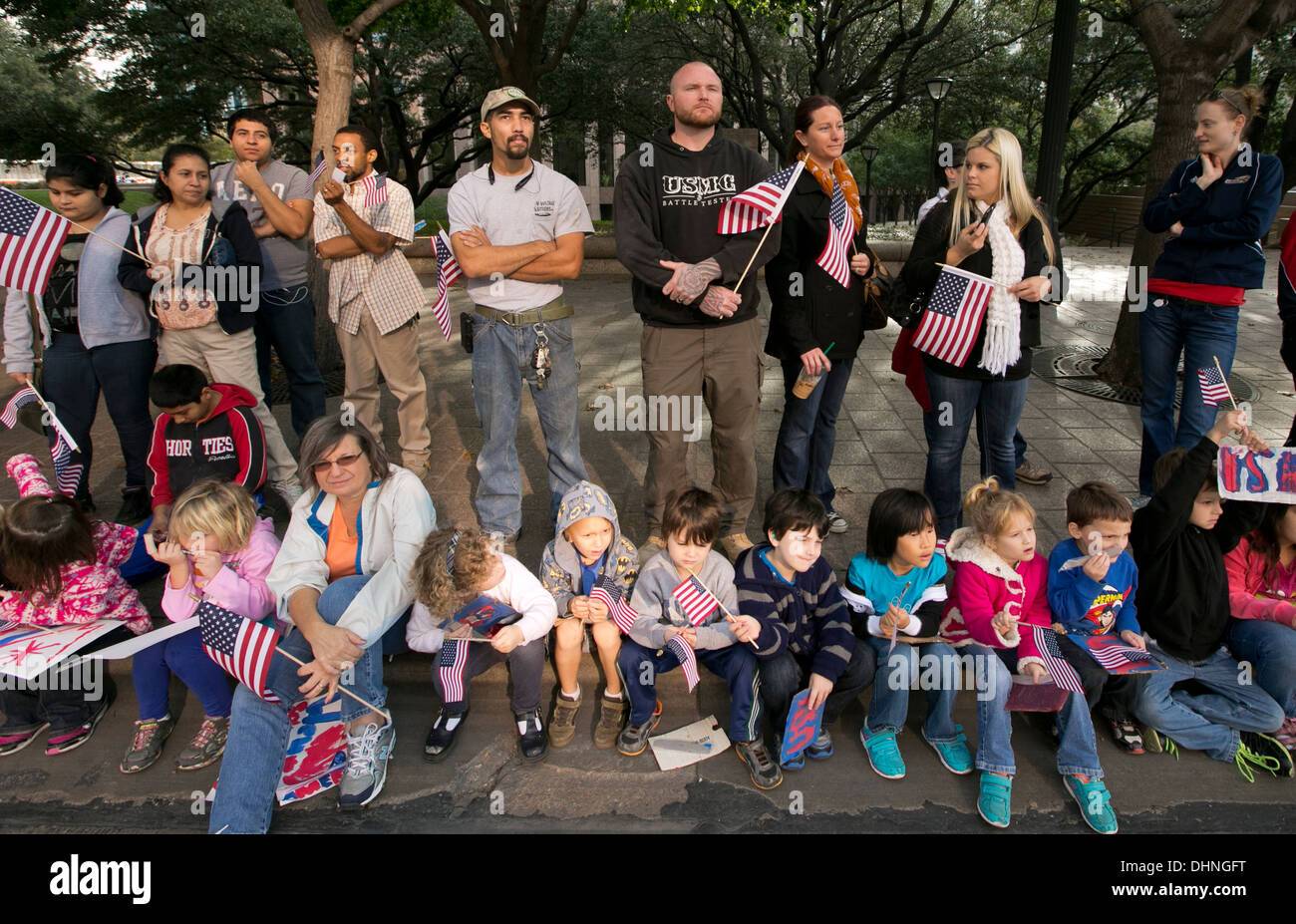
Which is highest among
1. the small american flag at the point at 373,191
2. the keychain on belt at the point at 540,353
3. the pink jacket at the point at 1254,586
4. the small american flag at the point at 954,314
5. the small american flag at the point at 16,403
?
the small american flag at the point at 373,191

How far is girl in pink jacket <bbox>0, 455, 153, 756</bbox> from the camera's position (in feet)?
10.2

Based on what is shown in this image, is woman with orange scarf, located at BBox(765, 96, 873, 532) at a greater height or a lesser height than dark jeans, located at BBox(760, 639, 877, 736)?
greater

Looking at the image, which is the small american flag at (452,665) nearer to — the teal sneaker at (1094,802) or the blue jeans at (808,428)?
the blue jeans at (808,428)

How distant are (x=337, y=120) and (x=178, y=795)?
207 inches

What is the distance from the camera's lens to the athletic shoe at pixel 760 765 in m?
2.96

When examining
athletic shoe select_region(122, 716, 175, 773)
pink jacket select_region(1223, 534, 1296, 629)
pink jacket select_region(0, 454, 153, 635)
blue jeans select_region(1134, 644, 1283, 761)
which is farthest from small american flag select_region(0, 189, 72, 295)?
pink jacket select_region(1223, 534, 1296, 629)

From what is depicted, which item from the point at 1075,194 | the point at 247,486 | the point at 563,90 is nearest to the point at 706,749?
the point at 247,486

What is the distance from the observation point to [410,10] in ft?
46.8

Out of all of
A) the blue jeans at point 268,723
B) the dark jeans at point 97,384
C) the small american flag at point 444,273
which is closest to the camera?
the blue jeans at point 268,723

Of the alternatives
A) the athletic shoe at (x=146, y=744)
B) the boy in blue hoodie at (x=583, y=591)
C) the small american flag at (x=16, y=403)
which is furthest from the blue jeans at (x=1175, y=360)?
the small american flag at (x=16, y=403)

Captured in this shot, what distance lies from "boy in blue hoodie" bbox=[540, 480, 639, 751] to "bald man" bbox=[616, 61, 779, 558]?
823 millimetres

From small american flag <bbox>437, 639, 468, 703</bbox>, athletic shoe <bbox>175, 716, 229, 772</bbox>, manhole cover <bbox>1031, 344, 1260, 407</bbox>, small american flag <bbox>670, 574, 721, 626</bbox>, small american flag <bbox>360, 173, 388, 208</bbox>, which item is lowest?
athletic shoe <bbox>175, 716, 229, 772</bbox>

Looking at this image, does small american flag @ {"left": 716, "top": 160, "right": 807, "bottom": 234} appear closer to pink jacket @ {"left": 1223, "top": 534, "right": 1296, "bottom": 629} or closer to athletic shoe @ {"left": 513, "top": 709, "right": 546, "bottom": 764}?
athletic shoe @ {"left": 513, "top": 709, "right": 546, "bottom": 764}

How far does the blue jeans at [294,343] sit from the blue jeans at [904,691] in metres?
3.59
